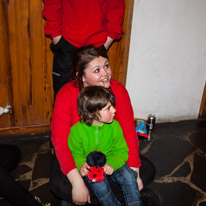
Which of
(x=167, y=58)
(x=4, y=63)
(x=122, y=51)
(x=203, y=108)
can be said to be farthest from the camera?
(x=203, y=108)

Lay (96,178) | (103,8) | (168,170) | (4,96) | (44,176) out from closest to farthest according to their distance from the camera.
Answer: (96,178) → (103,8) → (44,176) → (168,170) → (4,96)

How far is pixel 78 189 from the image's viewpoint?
67.6 inches

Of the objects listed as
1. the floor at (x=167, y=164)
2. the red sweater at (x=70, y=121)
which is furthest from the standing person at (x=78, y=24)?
the floor at (x=167, y=164)

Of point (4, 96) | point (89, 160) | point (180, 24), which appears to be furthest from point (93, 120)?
point (180, 24)

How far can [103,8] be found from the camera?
2.38 m

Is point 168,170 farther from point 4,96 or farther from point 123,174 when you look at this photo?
point 4,96

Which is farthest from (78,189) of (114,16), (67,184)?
(114,16)

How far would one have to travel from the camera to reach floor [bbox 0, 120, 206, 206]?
7.78 feet

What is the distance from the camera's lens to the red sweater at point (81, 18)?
2.27 metres

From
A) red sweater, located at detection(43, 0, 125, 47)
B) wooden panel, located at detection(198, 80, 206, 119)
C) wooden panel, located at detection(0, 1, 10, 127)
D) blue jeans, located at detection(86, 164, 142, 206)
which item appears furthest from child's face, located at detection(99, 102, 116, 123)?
wooden panel, located at detection(198, 80, 206, 119)

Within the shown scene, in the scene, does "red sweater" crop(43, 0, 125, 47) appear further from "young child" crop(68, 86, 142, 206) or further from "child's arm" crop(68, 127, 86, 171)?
"child's arm" crop(68, 127, 86, 171)

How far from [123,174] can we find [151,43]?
1967mm

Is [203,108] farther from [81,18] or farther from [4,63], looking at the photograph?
[4,63]

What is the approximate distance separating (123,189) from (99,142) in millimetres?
380
